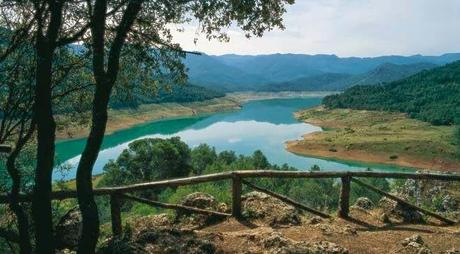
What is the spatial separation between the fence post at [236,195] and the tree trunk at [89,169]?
16.0 ft

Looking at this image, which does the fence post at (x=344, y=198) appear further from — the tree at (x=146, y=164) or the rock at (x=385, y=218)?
the tree at (x=146, y=164)

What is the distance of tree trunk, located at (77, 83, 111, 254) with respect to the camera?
8469 millimetres

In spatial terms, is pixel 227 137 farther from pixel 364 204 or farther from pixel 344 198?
pixel 344 198

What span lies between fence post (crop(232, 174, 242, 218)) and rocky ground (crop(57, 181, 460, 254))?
0.23 m

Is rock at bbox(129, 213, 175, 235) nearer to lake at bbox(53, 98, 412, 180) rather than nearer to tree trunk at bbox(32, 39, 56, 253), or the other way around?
tree trunk at bbox(32, 39, 56, 253)

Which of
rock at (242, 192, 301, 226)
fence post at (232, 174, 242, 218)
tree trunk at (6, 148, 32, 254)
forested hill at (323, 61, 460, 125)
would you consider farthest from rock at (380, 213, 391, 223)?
forested hill at (323, 61, 460, 125)

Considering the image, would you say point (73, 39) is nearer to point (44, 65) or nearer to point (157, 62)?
point (44, 65)

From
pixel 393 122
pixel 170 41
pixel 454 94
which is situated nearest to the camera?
pixel 170 41

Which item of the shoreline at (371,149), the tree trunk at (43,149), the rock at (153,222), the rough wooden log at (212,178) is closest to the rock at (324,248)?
the rough wooden log at (212,178)

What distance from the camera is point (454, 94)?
17562cm

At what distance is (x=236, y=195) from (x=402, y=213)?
5119 millimetres

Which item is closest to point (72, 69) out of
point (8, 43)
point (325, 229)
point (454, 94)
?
point (8, 43)

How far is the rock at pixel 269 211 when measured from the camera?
13148 millimetres

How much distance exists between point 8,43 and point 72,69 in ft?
4.49
